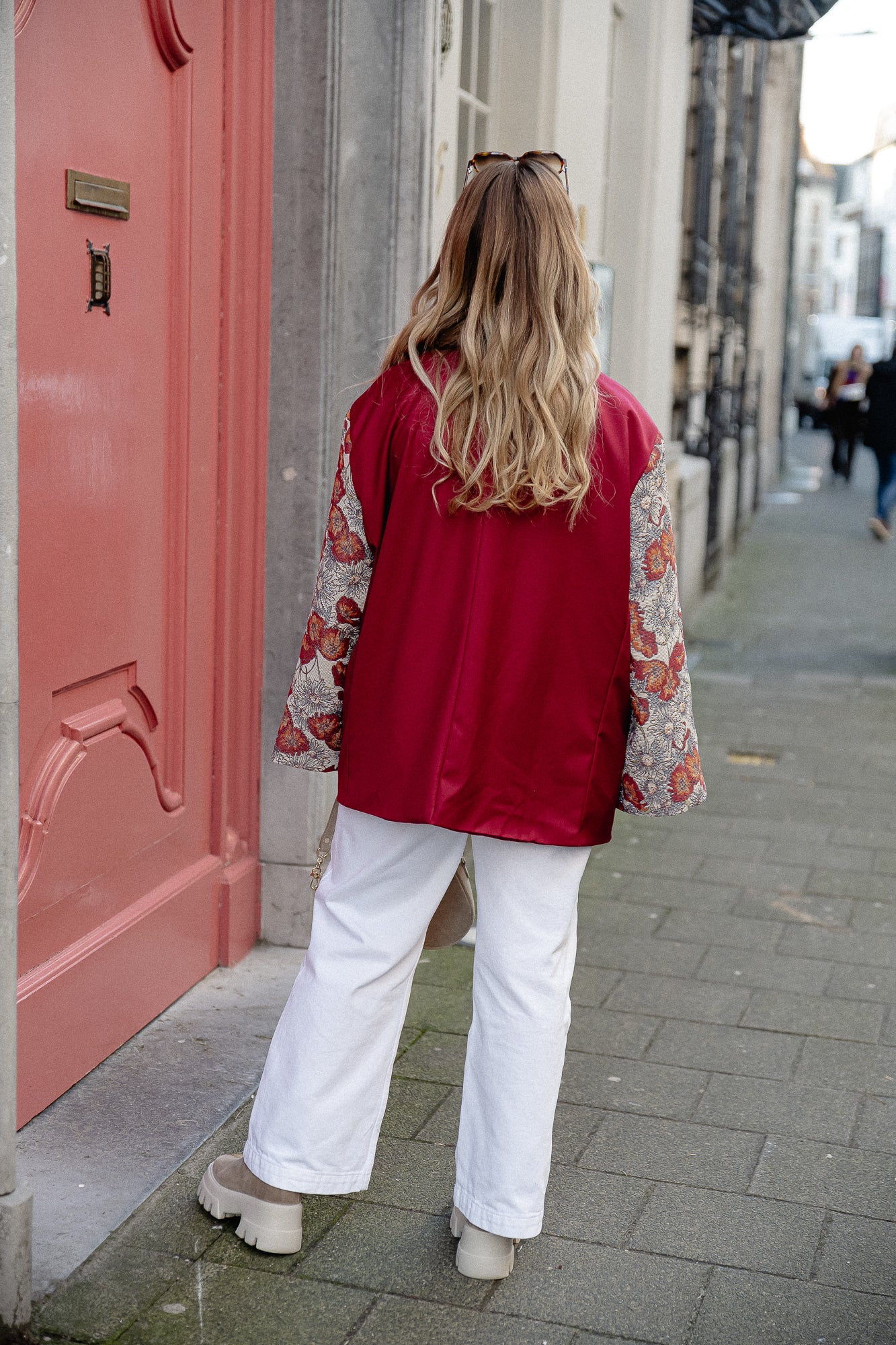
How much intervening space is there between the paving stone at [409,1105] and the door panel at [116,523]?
647 millimetres

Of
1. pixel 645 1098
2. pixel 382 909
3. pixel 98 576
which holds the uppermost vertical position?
pixel 98 576

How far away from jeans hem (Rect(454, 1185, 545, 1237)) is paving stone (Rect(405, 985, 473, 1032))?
41.5 inches

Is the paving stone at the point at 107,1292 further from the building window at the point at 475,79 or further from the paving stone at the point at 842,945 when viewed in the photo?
the building window at the point at 475,79

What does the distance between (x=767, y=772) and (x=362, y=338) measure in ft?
10.4

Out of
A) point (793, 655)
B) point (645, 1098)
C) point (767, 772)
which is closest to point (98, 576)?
point (645, 1098)

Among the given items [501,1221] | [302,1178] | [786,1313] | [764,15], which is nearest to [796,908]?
[786,1313]

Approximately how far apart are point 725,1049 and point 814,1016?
13.6 inches

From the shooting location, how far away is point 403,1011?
8.96 feet

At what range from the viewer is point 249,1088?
3400 millimetres

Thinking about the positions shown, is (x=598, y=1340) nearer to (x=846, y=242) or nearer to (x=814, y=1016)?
(x=814, y=1016)

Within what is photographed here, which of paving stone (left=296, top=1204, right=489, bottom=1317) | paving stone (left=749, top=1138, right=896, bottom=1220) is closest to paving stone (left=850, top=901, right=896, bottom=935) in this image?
paving stone (left=749, top=1138, right=896, bottom=1220)

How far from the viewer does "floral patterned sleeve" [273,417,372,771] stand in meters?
2.57

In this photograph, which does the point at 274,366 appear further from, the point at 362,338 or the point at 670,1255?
the point at 670,1255

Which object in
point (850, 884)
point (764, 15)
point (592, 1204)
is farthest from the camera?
point (764, 15)
